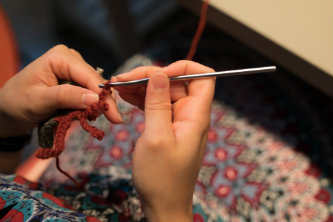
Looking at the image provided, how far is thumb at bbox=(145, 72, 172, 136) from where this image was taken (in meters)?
0.43

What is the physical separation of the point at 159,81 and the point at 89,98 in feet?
0.42

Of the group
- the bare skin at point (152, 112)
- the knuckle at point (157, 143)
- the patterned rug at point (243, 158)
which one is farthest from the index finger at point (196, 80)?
the patterned rug at point (243, 158)

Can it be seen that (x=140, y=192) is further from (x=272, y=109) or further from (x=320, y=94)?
(x=320, y=94)

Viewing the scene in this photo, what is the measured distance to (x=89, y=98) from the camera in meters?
0.50

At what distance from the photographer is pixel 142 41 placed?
1.35 meters

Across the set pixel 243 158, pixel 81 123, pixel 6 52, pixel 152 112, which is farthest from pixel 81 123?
pixel 6 52

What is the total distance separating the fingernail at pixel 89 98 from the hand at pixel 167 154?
4.1 inches

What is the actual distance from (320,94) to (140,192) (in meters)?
0.55

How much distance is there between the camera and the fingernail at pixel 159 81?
454 mm

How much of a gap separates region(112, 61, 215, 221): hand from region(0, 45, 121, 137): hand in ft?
0.34

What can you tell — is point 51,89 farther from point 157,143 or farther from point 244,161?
point 244,161

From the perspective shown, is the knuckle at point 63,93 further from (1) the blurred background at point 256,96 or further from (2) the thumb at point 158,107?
(1) the blurred background at point 256,96

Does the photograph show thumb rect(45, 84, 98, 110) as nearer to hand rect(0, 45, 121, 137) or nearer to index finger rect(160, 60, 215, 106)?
hand rect(0, 45, 121, 137)

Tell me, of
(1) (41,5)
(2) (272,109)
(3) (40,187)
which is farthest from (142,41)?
(3) (40,187)
